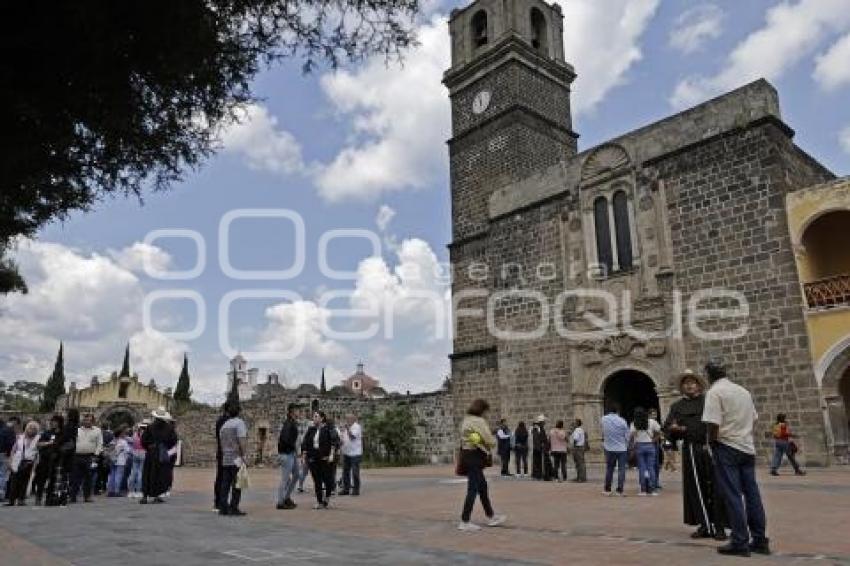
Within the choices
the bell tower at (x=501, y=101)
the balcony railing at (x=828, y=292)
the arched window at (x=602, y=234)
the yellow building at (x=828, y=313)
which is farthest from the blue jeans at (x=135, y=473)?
the balcony railing at (x=828, y=292)

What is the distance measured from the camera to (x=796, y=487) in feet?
34.9

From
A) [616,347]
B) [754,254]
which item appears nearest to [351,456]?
[616,347]

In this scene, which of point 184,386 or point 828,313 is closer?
point 828,313

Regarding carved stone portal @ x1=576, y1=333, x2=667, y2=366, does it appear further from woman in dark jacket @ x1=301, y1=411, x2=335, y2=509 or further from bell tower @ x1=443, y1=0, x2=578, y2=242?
woman in dark jacket @ x1=301, y1=411, x2=335, y2=509

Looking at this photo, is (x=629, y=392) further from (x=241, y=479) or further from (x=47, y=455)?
(x=47, y=455)

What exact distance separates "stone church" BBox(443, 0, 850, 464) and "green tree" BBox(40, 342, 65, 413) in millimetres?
43476

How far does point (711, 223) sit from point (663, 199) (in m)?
1.49

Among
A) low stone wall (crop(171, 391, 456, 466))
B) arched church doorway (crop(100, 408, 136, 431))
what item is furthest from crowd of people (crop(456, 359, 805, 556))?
arched church doorway (crop(100, 408, 136, 431))

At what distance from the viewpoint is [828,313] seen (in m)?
14.1

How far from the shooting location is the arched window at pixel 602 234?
18359 millimetres

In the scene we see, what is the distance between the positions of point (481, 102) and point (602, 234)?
8.97 meters

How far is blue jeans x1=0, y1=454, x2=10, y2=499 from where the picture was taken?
11836 mm

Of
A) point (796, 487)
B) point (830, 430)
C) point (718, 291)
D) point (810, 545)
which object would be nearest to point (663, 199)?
point (718, 291)

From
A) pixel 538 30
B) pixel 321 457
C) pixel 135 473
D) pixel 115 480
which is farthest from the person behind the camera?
pixel 538 30
